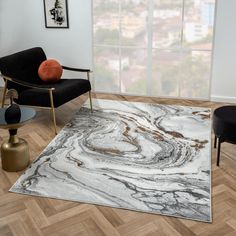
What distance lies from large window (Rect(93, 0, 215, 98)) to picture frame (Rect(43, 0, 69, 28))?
0.42 m

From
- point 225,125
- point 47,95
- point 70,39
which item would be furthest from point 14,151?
point 70,39

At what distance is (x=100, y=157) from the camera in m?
3.51

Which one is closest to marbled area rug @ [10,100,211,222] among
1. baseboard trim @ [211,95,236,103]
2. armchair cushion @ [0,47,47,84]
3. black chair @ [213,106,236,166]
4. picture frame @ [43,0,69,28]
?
black chair @ [213,106,236,166]

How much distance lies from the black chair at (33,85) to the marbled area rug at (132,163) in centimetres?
36

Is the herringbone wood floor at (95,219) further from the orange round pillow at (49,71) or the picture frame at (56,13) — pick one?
the picture frame at (56,13)

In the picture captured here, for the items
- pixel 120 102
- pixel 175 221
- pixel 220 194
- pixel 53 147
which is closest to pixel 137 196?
pixel 175 221

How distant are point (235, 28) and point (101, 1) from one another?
179 cm

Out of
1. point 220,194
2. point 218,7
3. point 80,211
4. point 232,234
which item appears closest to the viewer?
point 232,234

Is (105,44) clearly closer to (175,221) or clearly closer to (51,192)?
(51,192)

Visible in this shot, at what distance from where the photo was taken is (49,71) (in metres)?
4.45

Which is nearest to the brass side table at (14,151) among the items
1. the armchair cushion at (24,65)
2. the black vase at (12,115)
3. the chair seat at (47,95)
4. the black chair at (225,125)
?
the black vase at (12,115)

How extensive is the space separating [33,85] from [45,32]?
5.04ft

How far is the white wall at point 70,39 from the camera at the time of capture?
4793 millimetres

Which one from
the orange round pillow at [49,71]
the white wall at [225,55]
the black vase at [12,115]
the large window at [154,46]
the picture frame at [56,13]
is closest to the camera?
the black vase at [12,115]
